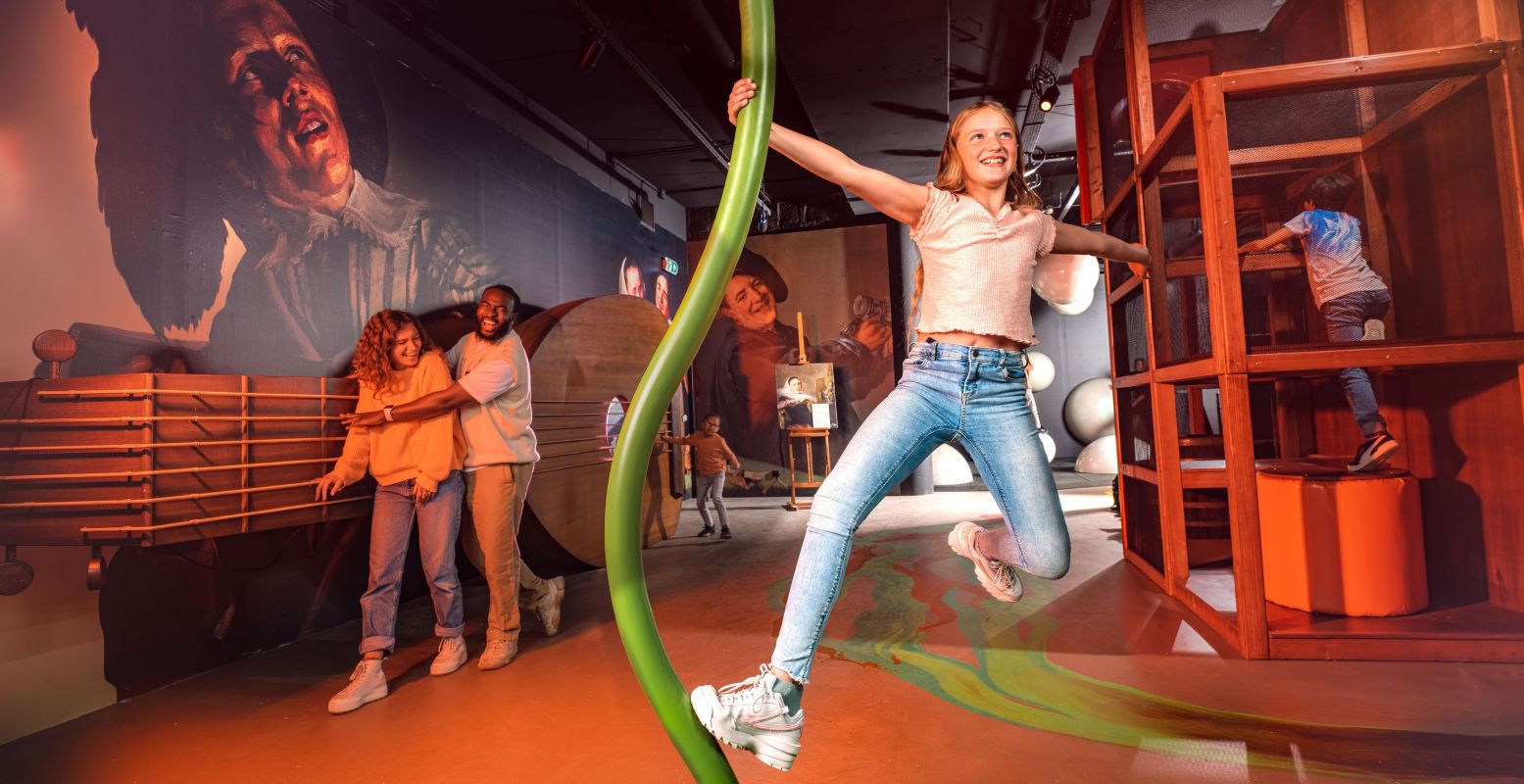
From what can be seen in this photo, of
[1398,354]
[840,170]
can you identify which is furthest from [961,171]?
[1398,354]

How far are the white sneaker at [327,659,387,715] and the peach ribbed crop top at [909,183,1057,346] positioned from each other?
302cm

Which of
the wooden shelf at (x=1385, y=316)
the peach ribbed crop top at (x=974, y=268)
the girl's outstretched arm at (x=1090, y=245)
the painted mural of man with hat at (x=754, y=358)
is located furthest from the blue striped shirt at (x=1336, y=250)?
the painted mural of man with hat at (x=754, y=358)

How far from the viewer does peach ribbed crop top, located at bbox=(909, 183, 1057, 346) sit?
2.06m

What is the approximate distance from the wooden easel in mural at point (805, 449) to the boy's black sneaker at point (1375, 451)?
6614 mm

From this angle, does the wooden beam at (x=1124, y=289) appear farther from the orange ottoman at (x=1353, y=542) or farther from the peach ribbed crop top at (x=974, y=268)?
the peach ribbed crop top at (x=974, y=268)

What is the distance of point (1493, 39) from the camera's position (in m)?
3.10

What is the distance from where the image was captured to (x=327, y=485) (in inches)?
139

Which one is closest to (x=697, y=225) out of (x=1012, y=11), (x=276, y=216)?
(x=1012, y=11)

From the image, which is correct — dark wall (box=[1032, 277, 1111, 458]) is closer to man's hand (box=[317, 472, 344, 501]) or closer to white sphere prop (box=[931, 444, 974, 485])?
white sphere prop (box=[931, 444, 974, 485])

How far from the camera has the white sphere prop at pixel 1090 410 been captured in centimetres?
1347

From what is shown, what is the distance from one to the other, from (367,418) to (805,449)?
8505mm

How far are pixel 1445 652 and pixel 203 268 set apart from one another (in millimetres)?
6570

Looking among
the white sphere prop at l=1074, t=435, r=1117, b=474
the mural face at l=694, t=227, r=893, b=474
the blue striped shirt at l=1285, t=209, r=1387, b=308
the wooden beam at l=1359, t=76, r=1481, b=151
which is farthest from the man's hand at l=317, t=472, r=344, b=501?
the white sphere prop at l=1074, t=435, r=1117, b=474

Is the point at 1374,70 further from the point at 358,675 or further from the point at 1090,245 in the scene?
the point at 358,675
